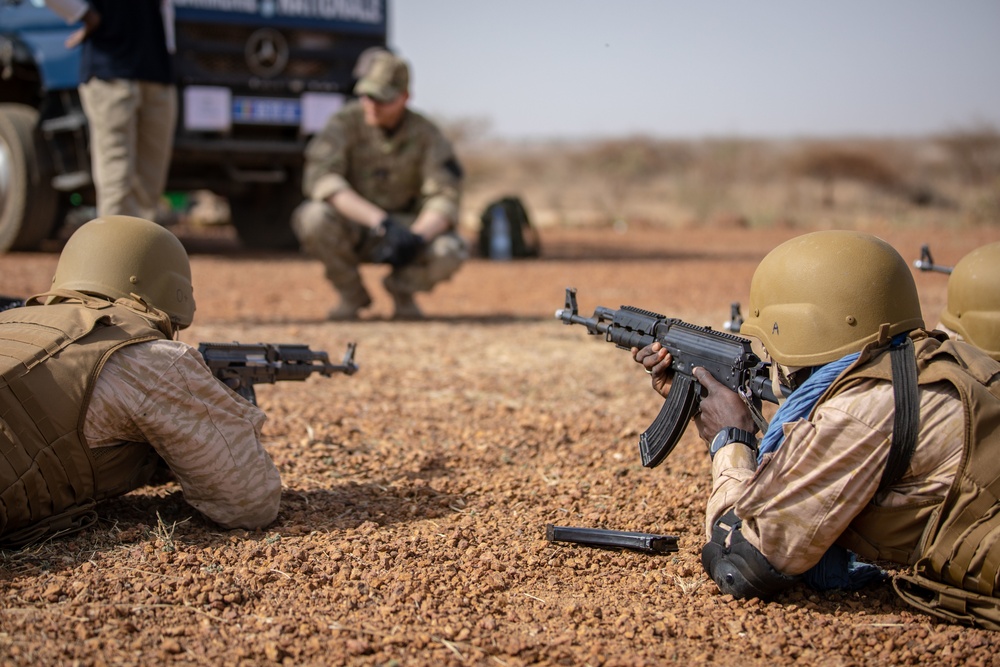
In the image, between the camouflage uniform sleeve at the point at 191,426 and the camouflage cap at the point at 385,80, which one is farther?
the camouflage cap at the point at 385,80

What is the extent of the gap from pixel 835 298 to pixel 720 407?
20.3 inches

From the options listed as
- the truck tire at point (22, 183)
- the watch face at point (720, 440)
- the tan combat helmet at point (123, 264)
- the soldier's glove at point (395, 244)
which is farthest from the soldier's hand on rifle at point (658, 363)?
the truck tire at point (22, 183)

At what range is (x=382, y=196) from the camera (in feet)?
23.3

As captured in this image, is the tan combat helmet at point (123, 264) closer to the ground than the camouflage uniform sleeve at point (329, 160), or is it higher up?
closer to the ground

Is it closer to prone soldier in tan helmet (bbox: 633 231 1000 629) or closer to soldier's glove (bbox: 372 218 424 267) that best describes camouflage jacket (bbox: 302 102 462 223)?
soldier's glove (bbox: 372 218 424 267)

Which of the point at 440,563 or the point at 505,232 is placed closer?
the point at 440,563

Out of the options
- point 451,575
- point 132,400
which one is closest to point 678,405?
point 451,575

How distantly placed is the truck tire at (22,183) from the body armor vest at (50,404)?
20.8ft

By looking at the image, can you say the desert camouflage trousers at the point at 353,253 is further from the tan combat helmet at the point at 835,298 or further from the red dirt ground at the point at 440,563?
the tan combat helmet at the point at 835,298

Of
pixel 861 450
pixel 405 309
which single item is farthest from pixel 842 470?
pixel 405 309

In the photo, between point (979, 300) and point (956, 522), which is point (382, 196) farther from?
point (956, 522)

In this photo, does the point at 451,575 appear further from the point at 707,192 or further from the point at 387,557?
the point at 707,192

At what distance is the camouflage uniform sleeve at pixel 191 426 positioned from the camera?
2785 mm

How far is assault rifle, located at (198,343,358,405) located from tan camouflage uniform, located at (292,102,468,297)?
3.08 m
